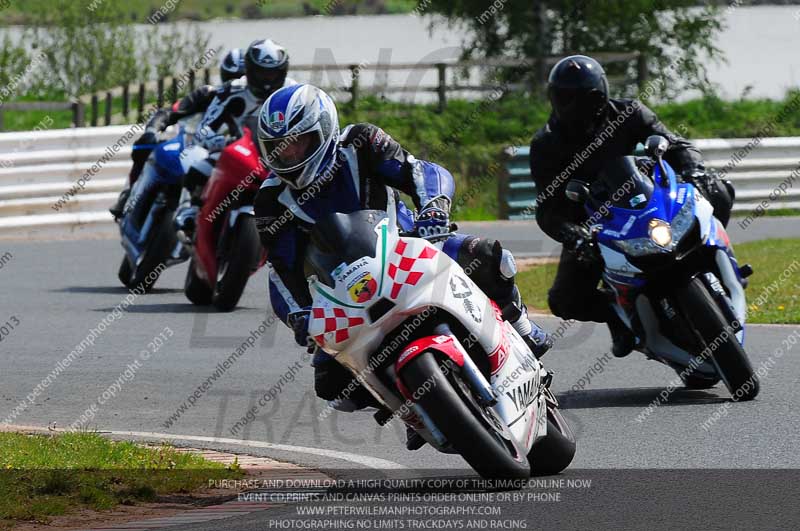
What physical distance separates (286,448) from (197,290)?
5.41 metres

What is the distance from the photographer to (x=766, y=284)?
548 inches

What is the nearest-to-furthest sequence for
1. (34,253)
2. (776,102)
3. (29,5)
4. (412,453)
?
(412,453), (34,253), (776,102), (29,5)

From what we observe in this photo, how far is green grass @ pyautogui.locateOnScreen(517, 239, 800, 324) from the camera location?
501 inches

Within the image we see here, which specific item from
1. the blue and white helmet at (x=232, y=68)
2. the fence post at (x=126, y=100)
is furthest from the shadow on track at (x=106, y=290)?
the fence post at (x=126, y=100)

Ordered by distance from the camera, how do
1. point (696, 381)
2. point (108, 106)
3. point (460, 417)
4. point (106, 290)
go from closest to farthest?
point (460, 417) < point (696, 381) < point (106, 290) < point (108, 106)

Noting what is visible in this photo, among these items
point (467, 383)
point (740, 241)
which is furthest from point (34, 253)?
point (467, 383)

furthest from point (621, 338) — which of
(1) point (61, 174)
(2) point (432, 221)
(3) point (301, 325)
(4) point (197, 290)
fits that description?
(1) point (61, 174)

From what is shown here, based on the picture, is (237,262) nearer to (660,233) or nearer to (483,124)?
(660,233)

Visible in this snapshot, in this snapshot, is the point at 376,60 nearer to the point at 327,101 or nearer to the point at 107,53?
the point at 107,53

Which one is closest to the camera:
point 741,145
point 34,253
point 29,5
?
point 34,253

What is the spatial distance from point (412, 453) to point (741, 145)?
15.7m

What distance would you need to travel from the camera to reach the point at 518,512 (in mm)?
5891

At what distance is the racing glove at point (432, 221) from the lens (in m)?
6.68

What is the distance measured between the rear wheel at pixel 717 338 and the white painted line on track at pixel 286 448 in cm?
202
